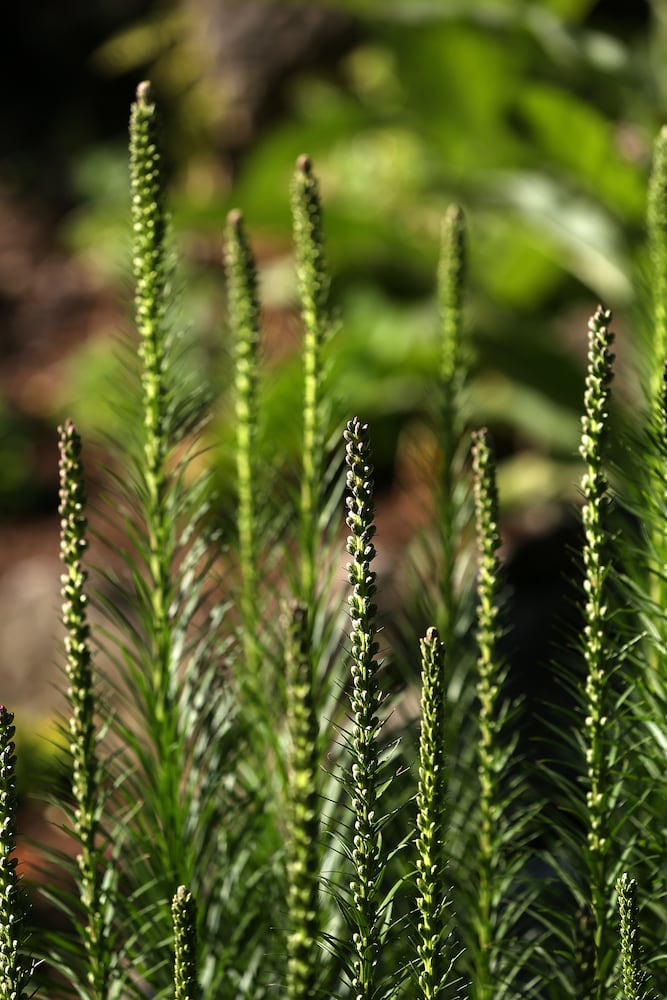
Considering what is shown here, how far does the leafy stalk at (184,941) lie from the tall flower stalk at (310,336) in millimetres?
231

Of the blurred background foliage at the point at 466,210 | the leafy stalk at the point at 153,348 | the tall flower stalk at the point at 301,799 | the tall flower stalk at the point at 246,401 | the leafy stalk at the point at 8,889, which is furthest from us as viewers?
the blurred background foliage at the point at 466,210

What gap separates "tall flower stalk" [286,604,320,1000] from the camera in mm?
453

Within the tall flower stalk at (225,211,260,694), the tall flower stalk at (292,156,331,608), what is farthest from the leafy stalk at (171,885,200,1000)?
the tall flower stalk at (225,211,260,694)

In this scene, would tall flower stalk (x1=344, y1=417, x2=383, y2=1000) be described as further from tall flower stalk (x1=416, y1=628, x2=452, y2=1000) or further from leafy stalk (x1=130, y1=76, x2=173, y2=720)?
leafy stalk (x1=130, y1=76, x2=173, y2=720)

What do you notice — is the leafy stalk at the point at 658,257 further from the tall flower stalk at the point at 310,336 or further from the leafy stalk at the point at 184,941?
the leafy stalk at the point at 184,941

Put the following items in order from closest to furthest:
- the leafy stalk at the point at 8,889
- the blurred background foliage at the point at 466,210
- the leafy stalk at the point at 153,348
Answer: the leafy stalk at the point at 8,889, the leafy stalk at the point at 153,348, the blurred background foliage at the point at 466,210

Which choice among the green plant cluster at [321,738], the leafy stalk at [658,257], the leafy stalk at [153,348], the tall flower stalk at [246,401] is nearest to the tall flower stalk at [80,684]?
the green plant cluster at [321,738]

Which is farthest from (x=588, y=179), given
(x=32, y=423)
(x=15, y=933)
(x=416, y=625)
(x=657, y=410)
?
(x=32, y=423)

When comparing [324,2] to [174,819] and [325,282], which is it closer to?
[325,282]

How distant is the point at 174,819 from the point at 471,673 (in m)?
0.27

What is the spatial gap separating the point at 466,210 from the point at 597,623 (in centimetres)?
261

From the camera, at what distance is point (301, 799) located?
0.46 m

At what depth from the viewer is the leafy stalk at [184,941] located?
532mm

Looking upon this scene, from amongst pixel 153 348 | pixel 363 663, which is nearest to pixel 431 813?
pixel 363 663
